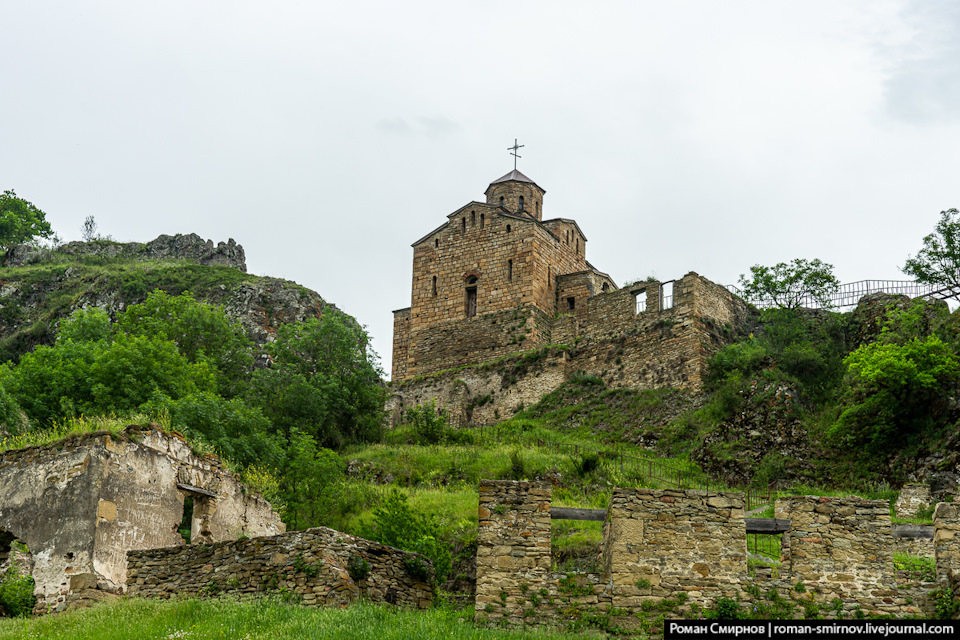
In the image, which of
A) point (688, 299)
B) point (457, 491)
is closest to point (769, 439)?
point (688, 299)

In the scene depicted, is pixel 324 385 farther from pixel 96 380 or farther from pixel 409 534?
pixel 409 534

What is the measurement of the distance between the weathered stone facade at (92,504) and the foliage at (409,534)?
12.7ft

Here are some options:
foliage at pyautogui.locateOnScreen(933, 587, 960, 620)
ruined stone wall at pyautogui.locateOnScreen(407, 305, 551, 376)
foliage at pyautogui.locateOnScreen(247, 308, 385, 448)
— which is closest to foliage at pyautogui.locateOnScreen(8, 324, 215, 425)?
foliage at pyautogui.locateOnScreen(247, 308, 385, 448)

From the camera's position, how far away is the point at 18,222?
8406cm

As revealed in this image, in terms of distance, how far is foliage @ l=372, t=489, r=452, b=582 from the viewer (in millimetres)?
21125

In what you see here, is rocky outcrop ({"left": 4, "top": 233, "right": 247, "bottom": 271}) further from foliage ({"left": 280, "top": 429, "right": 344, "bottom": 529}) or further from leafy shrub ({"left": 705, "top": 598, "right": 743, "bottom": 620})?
leafy shrub ({"left": 705, "top": 598, "right": 743, "bottom": 620})

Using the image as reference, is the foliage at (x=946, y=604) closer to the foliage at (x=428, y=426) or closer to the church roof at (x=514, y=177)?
the foliage at (x=428, y=426)

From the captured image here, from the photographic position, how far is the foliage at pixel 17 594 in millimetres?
17891

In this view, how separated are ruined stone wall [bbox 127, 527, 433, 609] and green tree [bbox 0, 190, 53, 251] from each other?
71011 mm

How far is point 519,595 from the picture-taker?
50.7 feet

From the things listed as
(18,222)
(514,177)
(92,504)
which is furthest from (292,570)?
(18,222)

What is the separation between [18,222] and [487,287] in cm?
5156

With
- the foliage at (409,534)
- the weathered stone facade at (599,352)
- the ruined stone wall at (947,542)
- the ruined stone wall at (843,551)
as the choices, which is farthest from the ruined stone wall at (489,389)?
the ruined stone wall at (947,542)

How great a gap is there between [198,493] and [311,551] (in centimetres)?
516
